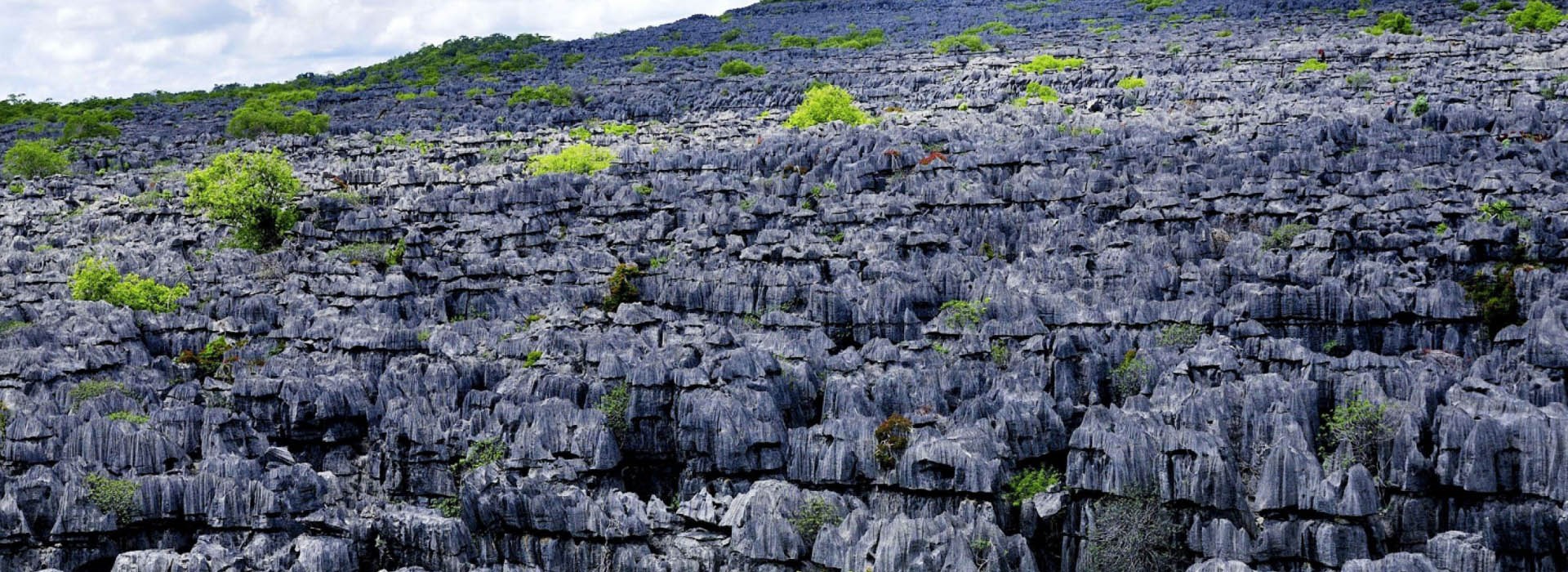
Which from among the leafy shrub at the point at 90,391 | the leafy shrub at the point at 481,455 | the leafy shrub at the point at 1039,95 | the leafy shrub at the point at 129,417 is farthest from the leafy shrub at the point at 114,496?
the leafy shrub at the point at 1039,95

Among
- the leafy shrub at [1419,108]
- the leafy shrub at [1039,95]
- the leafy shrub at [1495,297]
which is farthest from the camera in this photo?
the leafy shrub at [1039,95]

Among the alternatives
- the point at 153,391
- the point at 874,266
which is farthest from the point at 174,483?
the point at 874,266

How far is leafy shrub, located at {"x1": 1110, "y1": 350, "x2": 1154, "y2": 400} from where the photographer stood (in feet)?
152

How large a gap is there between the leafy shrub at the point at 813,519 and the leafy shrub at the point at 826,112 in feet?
202

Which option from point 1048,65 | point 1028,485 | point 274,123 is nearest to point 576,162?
Answer: point 1048,65

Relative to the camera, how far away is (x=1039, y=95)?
105312mm

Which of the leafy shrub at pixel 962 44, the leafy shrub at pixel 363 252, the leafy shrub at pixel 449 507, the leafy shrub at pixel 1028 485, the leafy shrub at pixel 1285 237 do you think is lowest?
the leafy shrub at pixel 449 507

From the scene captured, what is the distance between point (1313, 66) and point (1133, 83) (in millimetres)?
12554

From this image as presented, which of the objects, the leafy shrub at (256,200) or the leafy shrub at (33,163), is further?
the leafy shrub at (33,163)

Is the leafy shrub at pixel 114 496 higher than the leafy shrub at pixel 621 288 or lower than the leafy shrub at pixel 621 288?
lower

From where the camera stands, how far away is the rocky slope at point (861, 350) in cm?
3766

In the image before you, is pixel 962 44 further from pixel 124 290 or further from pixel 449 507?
pixel 449 507

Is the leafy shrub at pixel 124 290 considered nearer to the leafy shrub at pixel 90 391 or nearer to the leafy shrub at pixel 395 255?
the leafy shrub at pixel 395 255

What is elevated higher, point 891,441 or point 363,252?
point 363,252
